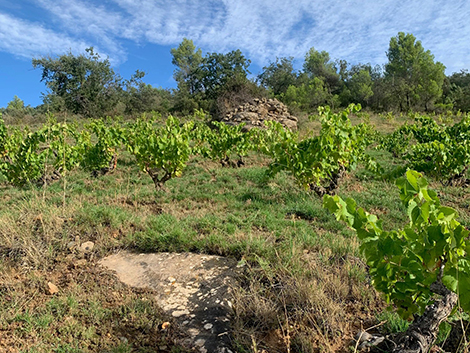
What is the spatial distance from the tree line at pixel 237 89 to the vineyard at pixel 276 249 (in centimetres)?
1470

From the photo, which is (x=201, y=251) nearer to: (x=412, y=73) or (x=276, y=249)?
(x=276, y=249)

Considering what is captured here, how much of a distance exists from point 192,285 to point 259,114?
15366 millimetres

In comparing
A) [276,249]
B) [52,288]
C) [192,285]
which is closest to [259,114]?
[276,249]

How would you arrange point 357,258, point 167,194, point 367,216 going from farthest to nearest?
point 167,194 → point 357,258 → point 367,216

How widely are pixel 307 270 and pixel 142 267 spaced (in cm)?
183

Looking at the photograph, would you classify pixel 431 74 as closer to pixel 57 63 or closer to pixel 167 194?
pixel 167 194

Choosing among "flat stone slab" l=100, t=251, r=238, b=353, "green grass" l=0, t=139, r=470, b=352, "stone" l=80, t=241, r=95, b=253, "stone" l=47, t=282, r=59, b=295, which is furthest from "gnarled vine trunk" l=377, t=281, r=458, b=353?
"stone" l=80, t=241, r=95, b=253

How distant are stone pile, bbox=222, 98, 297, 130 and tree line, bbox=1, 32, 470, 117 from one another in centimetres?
202

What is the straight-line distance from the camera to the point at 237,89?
21344 millimetres

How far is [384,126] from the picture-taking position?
19406 millimetres

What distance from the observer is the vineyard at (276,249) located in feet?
5.17

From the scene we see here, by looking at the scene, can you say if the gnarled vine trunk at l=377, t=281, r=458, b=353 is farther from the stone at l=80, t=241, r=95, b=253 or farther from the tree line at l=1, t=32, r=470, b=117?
the tree line at l=1, t=32, r=470, b=117

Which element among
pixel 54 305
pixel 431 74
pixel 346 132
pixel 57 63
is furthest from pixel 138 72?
pixel 54 305

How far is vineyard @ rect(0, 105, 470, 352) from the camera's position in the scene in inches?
62.0
